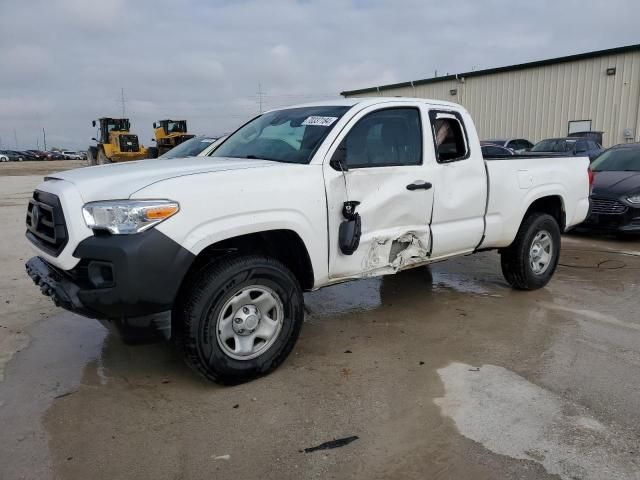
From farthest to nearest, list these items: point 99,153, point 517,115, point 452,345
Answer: point 99,153, point 517,115, point 452,345

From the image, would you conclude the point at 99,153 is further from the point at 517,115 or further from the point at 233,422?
the point at 233,422

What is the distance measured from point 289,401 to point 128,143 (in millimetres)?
27978

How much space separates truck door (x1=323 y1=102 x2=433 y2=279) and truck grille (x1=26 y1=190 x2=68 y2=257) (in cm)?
169

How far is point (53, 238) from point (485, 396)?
9.28 feet

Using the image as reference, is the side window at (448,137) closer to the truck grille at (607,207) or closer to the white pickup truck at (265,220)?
the white pickup truck at (265,220)

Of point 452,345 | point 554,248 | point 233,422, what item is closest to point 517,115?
point 554,248

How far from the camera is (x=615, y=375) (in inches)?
142

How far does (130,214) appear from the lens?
2973 mm

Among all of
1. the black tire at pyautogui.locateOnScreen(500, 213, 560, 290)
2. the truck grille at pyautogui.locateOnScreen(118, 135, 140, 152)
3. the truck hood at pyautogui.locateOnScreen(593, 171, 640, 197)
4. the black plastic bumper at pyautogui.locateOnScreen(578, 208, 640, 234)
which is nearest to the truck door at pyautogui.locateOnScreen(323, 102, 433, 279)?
the black tire at pyautogui.locateOnScreen(500, 213, 560, 290)

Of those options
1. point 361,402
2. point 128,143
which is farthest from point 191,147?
point 128,143

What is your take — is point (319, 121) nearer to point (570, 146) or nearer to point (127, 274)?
point (127, 274)

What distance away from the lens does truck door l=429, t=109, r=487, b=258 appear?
4461 mm

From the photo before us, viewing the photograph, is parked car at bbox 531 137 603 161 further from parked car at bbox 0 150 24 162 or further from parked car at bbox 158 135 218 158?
parked car at bbox 0 150 24 162

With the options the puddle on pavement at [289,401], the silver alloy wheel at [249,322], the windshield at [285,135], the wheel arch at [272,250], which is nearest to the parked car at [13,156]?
the puddle on pavement at [289,401]
